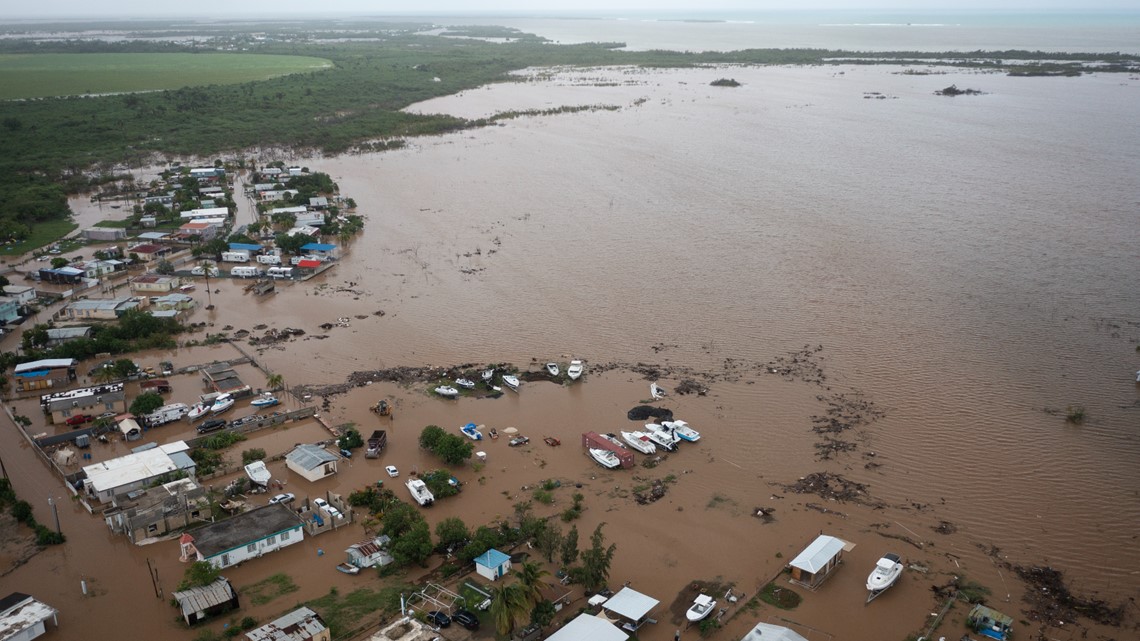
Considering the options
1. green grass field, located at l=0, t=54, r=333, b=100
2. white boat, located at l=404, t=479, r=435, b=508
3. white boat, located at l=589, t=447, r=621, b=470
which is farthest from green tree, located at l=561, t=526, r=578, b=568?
green grass field, located at l=0, t=54, r=333, b=100

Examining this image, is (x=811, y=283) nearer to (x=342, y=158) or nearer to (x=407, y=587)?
(x=407, y=587)

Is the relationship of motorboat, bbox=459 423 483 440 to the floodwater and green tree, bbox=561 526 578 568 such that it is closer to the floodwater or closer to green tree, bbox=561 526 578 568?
the floodwater

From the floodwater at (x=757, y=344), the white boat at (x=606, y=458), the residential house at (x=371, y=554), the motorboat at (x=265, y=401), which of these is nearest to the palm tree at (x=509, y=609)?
the floodwater at (x=757, y=344)

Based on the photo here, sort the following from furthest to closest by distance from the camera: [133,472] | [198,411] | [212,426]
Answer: [198,411]
[212,426]
[133,472]

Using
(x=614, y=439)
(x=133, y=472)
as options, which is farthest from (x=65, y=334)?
(x=614, y=439)

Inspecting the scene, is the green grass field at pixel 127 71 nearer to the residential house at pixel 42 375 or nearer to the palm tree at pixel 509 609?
the residential house at pixel 42 375

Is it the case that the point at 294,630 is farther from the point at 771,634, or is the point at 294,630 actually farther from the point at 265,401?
the point at 265,401

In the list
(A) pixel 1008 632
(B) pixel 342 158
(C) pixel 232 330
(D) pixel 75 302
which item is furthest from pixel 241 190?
(A) pixel 1008 632
